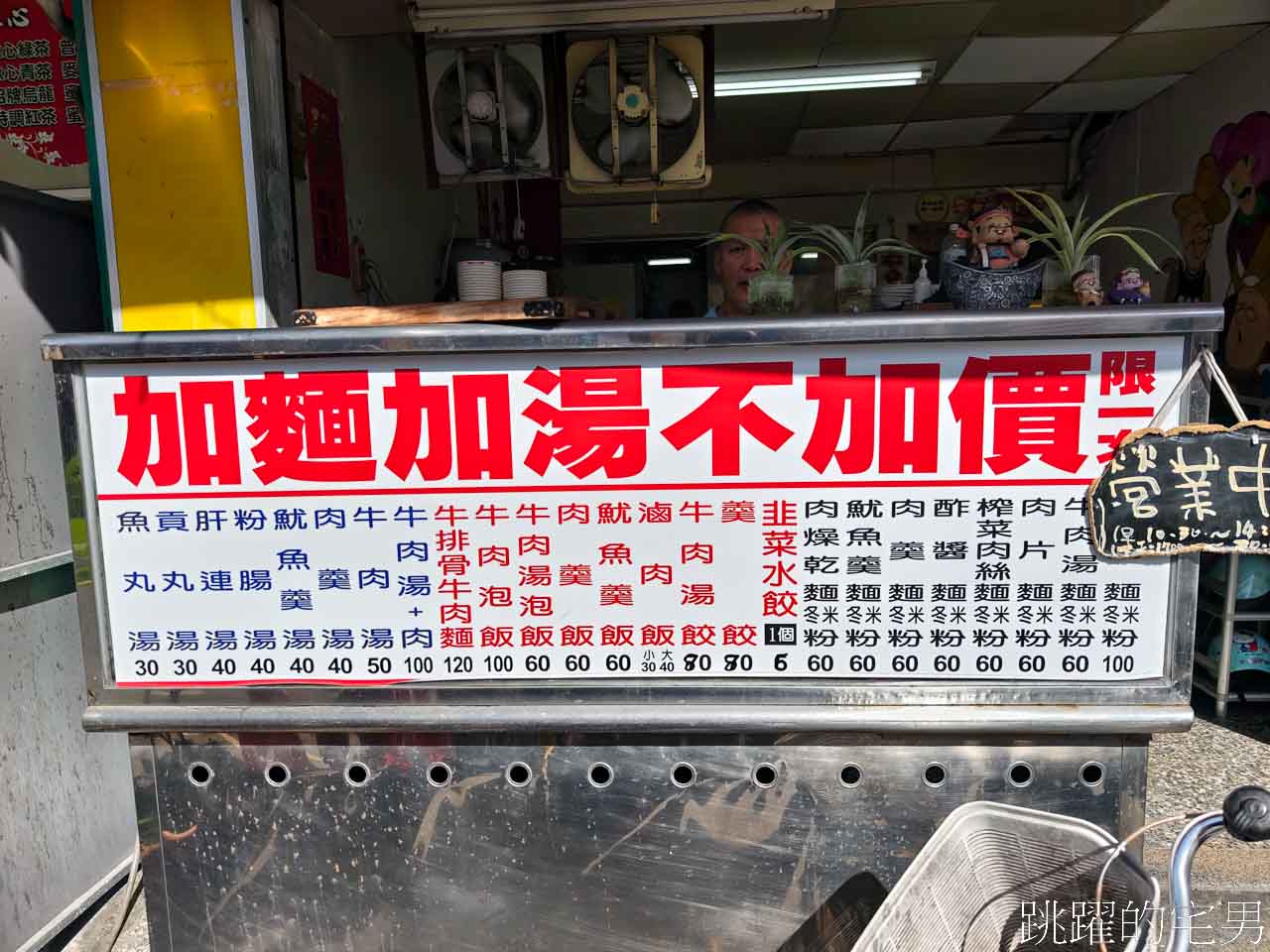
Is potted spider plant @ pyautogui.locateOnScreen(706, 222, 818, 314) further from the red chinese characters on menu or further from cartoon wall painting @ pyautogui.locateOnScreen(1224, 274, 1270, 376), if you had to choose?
cartoon wall painting @ pyautogui.locateOnScreen(1224, 274, 1270, 376)

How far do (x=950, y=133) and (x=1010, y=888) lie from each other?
7.62m

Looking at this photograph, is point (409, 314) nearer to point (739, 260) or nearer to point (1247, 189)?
point (739, 260)

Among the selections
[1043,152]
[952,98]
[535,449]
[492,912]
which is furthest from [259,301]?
[1043,152]

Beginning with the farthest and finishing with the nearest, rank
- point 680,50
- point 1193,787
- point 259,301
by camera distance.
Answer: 1. point 680,50
2. point 1193,787
3. point 259,301

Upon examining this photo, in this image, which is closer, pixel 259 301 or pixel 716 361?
pixel 716 361

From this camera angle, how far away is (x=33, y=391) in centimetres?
277

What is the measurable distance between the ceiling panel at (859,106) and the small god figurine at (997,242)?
15.4 ft

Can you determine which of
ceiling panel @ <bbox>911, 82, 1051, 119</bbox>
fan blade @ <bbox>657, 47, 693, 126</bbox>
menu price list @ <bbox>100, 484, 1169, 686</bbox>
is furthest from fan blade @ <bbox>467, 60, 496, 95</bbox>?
ceiling panel @ <bbox>911, 82, 1051, 119</bbox>

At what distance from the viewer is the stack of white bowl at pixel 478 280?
384 cm

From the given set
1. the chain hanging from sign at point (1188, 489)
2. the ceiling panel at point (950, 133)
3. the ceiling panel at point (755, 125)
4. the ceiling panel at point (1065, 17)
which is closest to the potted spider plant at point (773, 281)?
the chain hanging from sign at point (1188, 489)

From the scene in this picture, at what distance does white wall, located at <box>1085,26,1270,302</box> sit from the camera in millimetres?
5559

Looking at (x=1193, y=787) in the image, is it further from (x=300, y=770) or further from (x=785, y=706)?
(x=300, y=770)

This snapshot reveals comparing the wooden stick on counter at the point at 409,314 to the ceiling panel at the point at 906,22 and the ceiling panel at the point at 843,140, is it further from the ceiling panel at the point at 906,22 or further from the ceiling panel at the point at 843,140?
the ceiling panel at the point at 843,140

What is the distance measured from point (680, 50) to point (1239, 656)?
385 centimetres
